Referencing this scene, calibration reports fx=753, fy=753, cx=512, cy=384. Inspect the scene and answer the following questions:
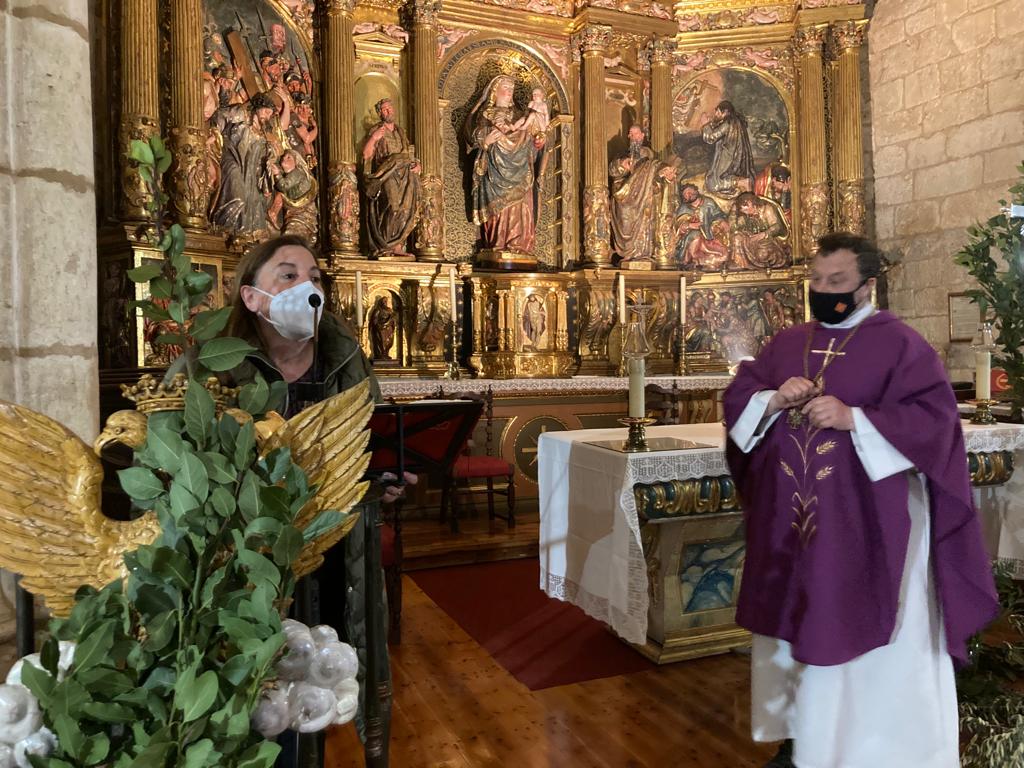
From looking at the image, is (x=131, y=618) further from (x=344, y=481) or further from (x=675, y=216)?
(x=675, y=216)

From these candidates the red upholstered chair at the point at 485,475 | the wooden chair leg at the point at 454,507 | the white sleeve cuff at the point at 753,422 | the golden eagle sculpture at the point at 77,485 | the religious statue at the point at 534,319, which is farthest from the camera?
the religious statue at the point at 534,319

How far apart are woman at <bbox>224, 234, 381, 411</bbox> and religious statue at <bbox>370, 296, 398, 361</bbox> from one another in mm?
5741

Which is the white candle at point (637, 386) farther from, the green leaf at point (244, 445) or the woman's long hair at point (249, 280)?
the green leaf at point (244, 445)

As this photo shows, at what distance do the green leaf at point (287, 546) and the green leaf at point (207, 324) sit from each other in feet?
0.90

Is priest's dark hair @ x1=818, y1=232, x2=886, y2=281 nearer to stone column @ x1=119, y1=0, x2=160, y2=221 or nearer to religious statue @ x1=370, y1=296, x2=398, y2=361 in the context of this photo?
stone column @ x1=119, y1=0, x2=160, y2=221

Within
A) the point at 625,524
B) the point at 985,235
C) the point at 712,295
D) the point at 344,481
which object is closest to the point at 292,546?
the point at 344,481

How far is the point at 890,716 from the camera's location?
2449mm

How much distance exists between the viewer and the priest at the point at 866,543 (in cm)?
240

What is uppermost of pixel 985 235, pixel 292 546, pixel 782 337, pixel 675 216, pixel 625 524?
pixel 675 216

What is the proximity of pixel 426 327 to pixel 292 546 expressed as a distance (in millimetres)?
7212

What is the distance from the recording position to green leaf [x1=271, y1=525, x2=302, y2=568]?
0.81 meters

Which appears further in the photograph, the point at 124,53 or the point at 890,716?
the point at 124,53

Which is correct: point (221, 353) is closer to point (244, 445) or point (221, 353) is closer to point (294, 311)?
point (244, 445)

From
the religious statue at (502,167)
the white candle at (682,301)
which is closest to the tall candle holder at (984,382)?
the white candle at (682,301)
